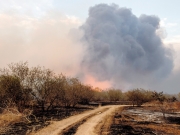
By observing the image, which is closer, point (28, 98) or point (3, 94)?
point (3, 94)

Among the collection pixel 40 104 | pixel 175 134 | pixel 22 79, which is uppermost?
pixel 22 79

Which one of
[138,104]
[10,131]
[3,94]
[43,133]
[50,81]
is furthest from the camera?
[138,104]

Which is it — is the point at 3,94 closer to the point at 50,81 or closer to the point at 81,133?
the point at 50,81

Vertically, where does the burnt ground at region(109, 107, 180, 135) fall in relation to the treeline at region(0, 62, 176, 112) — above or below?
below

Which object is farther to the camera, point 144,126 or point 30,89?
point 30,89

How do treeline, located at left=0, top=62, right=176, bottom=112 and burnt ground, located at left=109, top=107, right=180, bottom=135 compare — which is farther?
treeline, located at left=0, top=62, right=176, bottom=112

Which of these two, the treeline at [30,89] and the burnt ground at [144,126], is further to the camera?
the treeline at [30,89]

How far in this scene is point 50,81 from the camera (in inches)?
1838

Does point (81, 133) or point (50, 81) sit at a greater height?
point (50, 81)

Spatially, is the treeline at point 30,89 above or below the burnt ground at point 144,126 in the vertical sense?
above

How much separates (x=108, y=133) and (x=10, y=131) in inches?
434

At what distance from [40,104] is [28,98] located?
487cm

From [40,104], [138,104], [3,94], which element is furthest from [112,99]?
[3,94]

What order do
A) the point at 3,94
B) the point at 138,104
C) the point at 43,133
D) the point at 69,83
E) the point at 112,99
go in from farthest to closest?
the point at 112,99 < the point at 138,104 < the point at 69,83 < the point at 3,94 < the point at 43,133
